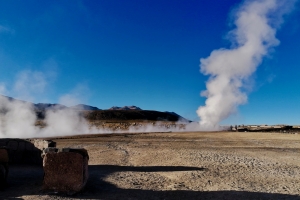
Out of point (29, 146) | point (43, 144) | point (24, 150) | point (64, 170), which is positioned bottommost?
point (64, 170)

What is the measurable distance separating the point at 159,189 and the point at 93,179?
9.39 feet

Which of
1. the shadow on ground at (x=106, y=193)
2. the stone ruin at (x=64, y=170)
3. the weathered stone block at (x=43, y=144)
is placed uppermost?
the weathered stone block at (x=43, y=144)

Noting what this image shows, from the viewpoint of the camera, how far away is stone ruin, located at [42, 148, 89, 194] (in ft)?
31.0

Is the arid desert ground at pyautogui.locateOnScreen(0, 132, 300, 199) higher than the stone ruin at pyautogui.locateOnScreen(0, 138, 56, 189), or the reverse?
the stone ruin at pyautogui.locateOnScreen(0, 138, 56, 189)

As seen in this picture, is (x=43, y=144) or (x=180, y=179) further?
(x=43, y=144)

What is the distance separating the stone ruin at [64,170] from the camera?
31.0 feet

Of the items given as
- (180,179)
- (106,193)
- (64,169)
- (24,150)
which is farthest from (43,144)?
(180,179)

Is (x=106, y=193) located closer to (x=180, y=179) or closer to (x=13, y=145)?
(x=180, y=179)

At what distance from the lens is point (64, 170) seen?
9.50m

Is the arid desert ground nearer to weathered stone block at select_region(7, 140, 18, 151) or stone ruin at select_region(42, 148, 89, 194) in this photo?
stone ruin at select_region(42, 148, 89, 194)

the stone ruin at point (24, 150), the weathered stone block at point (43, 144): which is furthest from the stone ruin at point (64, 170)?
the stone ruin at point (24, 150)

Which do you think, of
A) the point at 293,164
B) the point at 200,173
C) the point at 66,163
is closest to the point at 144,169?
the point at 200,173

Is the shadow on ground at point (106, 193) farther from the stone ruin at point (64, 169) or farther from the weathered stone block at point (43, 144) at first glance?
the weathered stone block at point (43, 144)

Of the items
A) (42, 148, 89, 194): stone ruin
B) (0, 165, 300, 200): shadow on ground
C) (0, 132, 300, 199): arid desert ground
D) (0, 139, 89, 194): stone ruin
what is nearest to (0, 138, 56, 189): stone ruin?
(0, 132, 300, 199): arid desert ground
